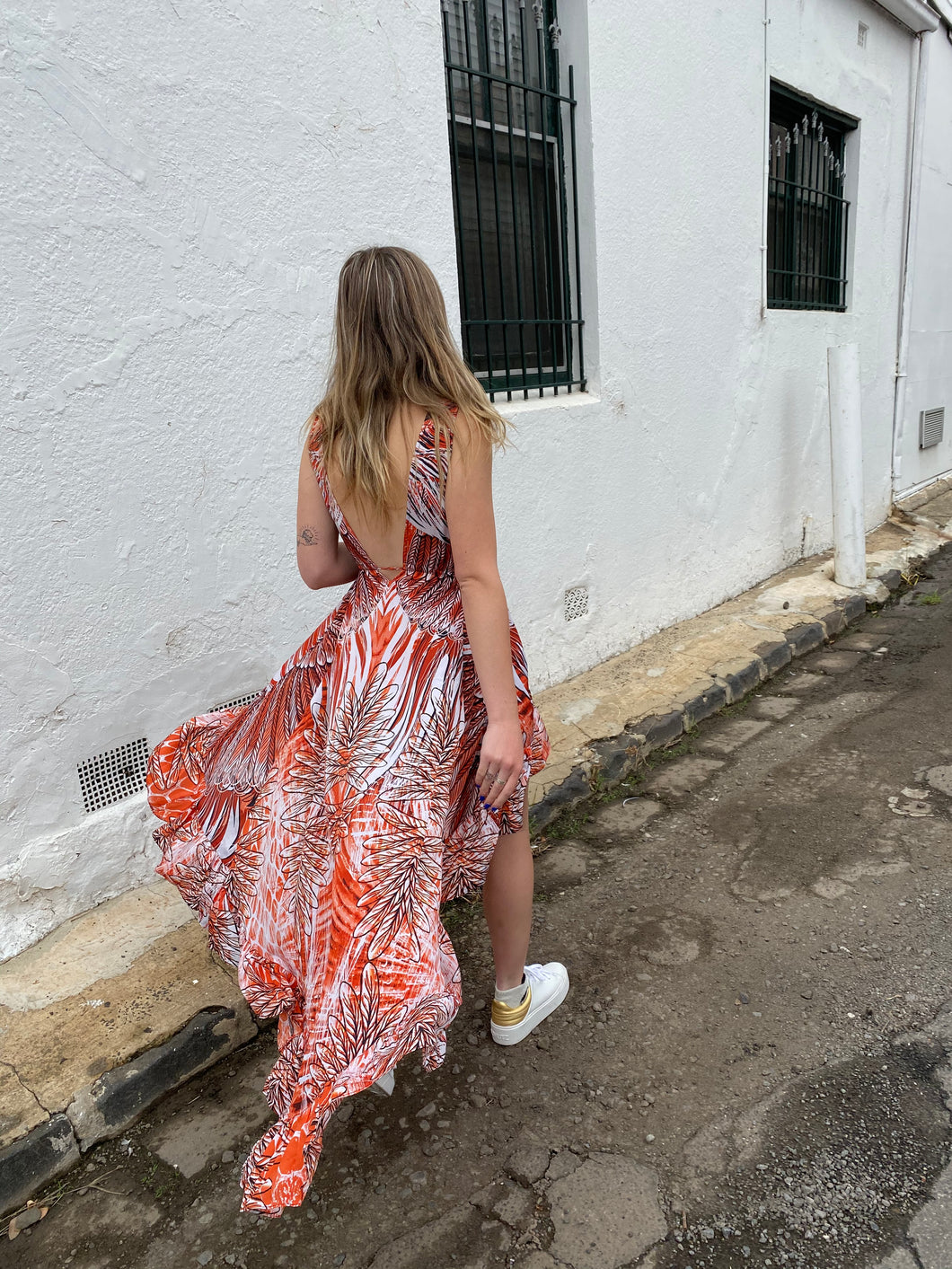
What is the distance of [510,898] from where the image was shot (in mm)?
2148

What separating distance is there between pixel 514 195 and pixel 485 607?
2966mm

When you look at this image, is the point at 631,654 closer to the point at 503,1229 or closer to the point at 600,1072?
the point at 600,1072

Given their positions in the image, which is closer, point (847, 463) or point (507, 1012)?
point (507, 1012)

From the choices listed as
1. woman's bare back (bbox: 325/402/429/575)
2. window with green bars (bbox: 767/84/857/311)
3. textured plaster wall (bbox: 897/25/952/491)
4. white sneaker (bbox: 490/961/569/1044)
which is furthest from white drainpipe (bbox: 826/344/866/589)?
woman's bare back (bbox: 325/402/429/575)

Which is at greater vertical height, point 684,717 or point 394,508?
point 394,508

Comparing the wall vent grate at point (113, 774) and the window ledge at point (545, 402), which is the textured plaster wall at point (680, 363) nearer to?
the window ledge at point (545, 402)

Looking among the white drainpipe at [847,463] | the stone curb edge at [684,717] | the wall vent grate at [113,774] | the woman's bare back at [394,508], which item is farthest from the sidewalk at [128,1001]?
the white drainpipe at [847,463]

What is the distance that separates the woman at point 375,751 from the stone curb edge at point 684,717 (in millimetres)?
1521

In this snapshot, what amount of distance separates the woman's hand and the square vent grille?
8.02 m

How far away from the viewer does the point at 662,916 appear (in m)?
2.83

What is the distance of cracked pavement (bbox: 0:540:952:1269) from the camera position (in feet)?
5.81

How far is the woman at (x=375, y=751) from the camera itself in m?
1.69

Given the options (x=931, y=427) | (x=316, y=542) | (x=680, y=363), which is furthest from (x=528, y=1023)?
(x=931, y=427)

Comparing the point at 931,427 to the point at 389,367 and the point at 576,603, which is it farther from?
the point at 389,367
